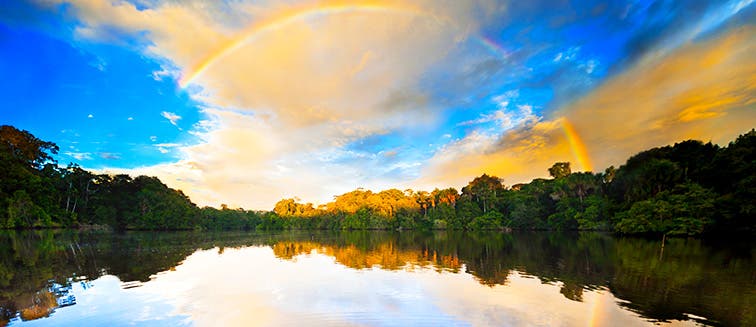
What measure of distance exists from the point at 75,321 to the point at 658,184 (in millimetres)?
52486

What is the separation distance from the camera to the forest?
35.2 meters

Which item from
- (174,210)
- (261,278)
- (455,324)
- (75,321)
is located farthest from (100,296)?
(174,210)

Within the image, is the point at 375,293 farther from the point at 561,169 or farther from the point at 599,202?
the point at 561,169

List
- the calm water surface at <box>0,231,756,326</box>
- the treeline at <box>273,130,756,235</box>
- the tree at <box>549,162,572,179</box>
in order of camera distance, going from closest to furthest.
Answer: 1. the calm water surface at <box>0,231,756,326</box>
2. the treeline at <box>273,130,756,235</box>
3. the tree at <box>549,162,572,179</box>

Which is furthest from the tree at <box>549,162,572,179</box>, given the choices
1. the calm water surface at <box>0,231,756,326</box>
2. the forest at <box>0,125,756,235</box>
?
the calm water surface at <box>0,231,756,326</box>

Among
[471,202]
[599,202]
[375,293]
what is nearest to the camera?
[375,293]

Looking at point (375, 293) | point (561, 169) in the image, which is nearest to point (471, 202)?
point (561, 169)

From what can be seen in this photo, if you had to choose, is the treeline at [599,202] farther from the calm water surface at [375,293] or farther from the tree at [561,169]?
the calm water surface at [375,293]

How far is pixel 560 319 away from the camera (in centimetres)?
894

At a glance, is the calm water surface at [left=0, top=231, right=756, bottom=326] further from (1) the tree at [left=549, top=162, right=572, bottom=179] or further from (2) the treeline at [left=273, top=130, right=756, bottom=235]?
A: (1) the tree at [left=549, top=162, right=572, bottom=179]

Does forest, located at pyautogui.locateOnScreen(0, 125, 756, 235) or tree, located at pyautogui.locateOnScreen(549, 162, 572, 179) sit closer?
forest, located at pyautogui.locateOnScreen(0, 125, 756, 235)

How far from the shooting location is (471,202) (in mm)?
91438

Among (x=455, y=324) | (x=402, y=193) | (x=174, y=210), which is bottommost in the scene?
(x=455, y=324)

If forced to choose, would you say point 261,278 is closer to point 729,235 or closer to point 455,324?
point 455,324
